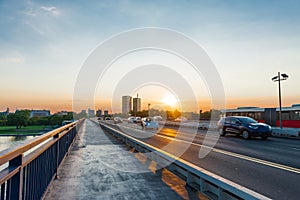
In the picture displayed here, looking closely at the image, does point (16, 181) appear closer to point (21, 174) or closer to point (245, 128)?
point (21, 174)

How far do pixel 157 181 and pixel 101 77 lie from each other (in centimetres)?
1586

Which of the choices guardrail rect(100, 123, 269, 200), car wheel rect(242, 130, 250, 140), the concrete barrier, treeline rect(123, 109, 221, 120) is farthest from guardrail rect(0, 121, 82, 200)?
treeline rect(123, 109, 221, 120)

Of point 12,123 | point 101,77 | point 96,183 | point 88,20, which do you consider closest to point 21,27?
point 88,20

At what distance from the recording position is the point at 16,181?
2527mm

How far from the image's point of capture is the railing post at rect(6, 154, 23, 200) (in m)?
2.48

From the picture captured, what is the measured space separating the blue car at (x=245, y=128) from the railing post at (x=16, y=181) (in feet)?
59.4

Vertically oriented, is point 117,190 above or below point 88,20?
below

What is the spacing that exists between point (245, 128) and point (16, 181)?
18.5 metres

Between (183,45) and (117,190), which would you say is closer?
(117,190)

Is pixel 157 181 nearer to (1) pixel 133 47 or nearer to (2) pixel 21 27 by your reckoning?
(2) pixel 21 27

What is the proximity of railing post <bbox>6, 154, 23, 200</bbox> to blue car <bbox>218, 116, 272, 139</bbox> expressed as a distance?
18113 millimetres

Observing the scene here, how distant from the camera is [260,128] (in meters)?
18.2

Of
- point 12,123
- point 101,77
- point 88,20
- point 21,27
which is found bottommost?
point 12,123

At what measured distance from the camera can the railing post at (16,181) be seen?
2.48 meters
